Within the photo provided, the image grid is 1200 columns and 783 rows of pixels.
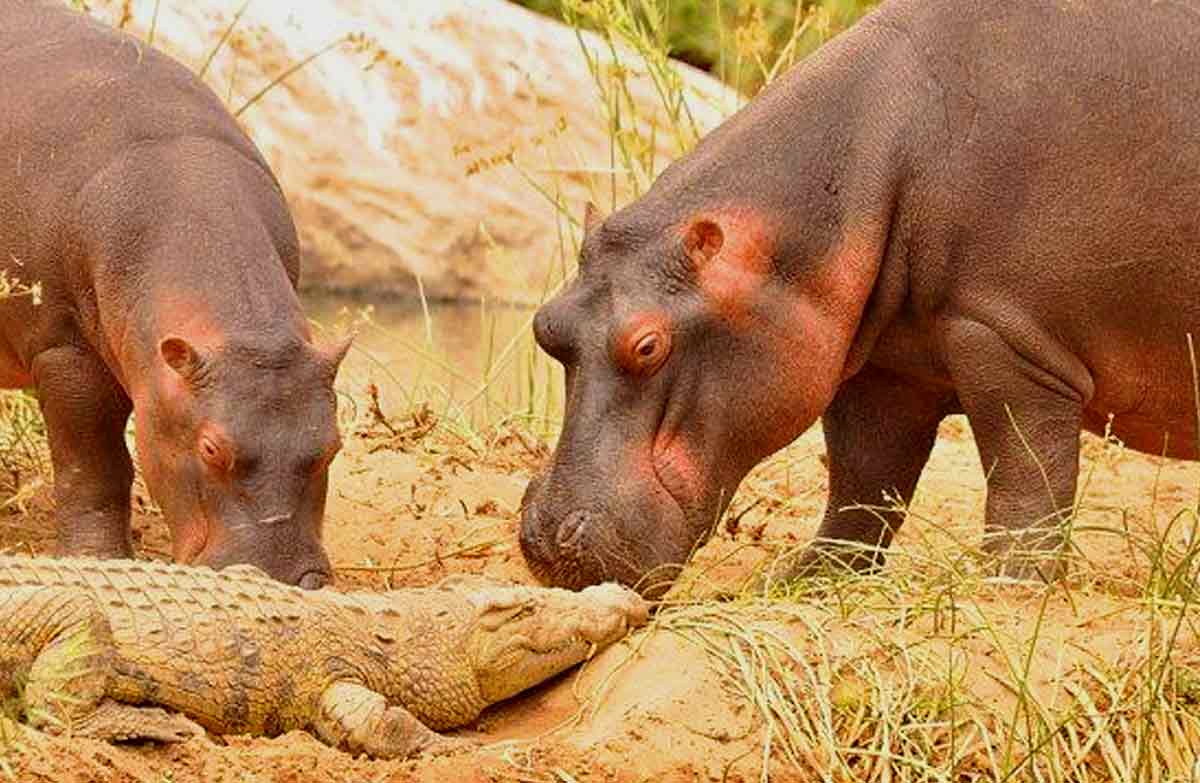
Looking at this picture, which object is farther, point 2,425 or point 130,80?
point 2,425

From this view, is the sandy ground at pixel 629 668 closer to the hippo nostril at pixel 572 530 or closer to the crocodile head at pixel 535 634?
the crocodile head at pixel 535 634

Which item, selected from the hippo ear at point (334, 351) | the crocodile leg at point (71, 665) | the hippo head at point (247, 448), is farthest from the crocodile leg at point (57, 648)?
the hippo ear at point (334, 351)

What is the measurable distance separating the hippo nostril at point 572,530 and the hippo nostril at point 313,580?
66 cm

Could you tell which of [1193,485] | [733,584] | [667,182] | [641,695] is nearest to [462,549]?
[733,584]

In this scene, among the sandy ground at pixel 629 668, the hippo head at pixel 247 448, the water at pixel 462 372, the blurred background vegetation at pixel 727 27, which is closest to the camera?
the sandy ground at pixel 629 668

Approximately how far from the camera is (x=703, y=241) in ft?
21.2

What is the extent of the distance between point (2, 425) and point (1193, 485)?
3633 mm

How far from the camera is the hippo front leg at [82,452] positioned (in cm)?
730

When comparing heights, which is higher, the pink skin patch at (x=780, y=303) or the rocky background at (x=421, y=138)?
the pink skin patch at (x=780, y=303)

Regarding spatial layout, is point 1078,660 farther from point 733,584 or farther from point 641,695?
point 733,584

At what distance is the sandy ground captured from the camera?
5.32 meters

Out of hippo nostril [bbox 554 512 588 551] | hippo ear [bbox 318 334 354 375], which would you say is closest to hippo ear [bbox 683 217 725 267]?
hippo nostril [bbox 554 512 588 551]

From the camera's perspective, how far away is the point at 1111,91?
6477mm

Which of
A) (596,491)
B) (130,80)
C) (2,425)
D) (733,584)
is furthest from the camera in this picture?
(2,425)
